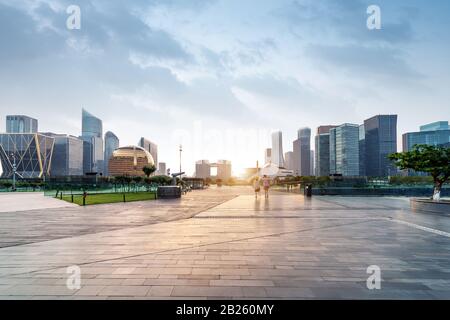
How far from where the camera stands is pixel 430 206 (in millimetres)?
16188

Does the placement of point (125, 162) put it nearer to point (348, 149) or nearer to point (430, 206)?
point (348, 149)

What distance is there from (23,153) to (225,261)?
198 m

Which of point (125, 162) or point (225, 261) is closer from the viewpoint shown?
point (225, 261)

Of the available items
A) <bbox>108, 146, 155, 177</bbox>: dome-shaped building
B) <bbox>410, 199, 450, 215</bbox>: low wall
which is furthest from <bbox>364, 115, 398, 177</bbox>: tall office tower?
<bbox>410, 199, 450, 215</bbox>: low wall

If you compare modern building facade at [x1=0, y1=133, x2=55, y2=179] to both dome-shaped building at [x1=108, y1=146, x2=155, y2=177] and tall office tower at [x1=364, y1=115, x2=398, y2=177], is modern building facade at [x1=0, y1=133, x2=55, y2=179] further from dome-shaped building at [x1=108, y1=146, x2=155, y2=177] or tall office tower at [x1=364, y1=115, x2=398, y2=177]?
tall office tower at [x1=364, y1=115, x2=398, y2=177]

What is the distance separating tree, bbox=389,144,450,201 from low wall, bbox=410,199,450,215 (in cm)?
95

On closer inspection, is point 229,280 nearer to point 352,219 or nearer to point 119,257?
point 119,257

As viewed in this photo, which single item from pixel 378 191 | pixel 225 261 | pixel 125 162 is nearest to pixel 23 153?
pixel 125 162

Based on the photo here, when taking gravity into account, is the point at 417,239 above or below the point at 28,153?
below

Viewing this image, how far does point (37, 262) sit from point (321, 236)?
28.8 feet

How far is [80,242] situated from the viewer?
343 inches
